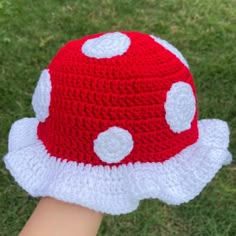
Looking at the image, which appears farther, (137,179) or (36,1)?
(36,1)

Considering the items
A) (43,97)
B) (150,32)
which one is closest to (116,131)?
(43,97)

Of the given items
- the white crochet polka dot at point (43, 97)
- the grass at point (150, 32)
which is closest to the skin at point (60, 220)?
the white crochet polka dot at point (43, 97)

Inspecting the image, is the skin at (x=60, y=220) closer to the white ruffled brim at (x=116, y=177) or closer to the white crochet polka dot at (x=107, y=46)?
the white ruffled brim at (x=116, y=177)

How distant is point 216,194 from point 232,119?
33 cm

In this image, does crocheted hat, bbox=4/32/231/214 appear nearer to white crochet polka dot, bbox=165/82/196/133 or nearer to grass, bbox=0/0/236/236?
white crochet polka dot, bbox=165/82/196/133

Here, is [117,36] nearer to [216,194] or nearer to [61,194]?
[61,194]

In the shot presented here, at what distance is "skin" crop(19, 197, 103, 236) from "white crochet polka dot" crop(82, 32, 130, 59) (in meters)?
0.25

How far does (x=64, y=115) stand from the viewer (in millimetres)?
798

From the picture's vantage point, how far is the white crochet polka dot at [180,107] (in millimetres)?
800

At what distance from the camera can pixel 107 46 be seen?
83 centimetres

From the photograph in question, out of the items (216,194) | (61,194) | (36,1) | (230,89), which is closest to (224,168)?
(216,194)

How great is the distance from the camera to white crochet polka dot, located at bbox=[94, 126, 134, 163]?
2.57 feet

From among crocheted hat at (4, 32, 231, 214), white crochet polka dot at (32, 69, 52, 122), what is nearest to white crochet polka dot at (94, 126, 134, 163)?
crocheted hat at (4, 32, 231, 214)

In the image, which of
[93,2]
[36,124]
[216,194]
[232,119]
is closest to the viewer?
[36,124]
